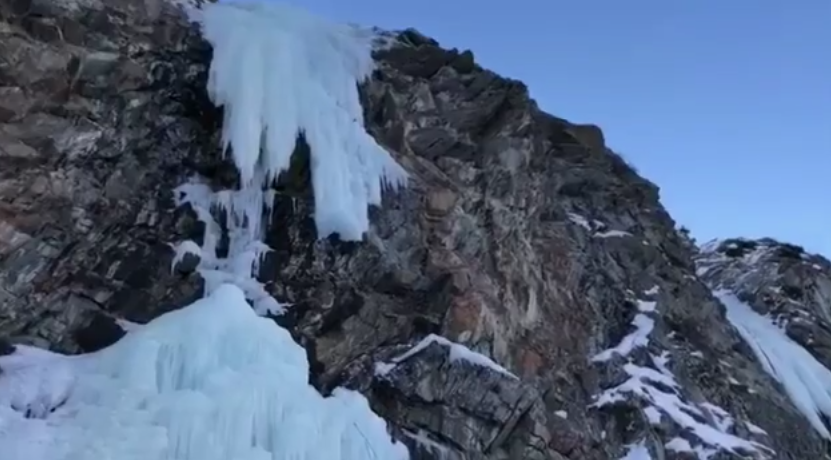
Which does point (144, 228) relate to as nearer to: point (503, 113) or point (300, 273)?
point (300, 273)

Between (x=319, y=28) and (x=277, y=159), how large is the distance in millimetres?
3367

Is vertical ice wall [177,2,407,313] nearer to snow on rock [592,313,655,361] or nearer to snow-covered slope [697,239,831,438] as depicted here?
snow on rock [592,313,655,361]

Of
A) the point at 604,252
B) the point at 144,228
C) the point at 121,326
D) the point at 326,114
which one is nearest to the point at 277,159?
the point at 326,114

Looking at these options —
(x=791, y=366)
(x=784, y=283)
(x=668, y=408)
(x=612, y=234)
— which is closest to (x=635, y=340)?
(x=668, y=408)

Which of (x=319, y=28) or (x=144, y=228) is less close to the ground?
(x=319, y=28)

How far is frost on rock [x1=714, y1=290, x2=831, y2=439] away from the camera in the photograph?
685 inches

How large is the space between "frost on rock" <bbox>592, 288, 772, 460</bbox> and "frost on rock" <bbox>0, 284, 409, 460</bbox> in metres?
4.99

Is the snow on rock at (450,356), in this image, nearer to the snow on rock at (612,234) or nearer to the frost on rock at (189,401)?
the frost on rock at (189,401)

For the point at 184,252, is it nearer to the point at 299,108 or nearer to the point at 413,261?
the point at 299,108

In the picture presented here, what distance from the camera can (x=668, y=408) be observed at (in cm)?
1359

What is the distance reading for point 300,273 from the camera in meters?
11.8

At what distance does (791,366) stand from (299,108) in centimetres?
1142

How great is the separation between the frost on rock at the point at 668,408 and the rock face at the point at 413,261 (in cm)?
4

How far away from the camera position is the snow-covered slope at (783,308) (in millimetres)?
17750
